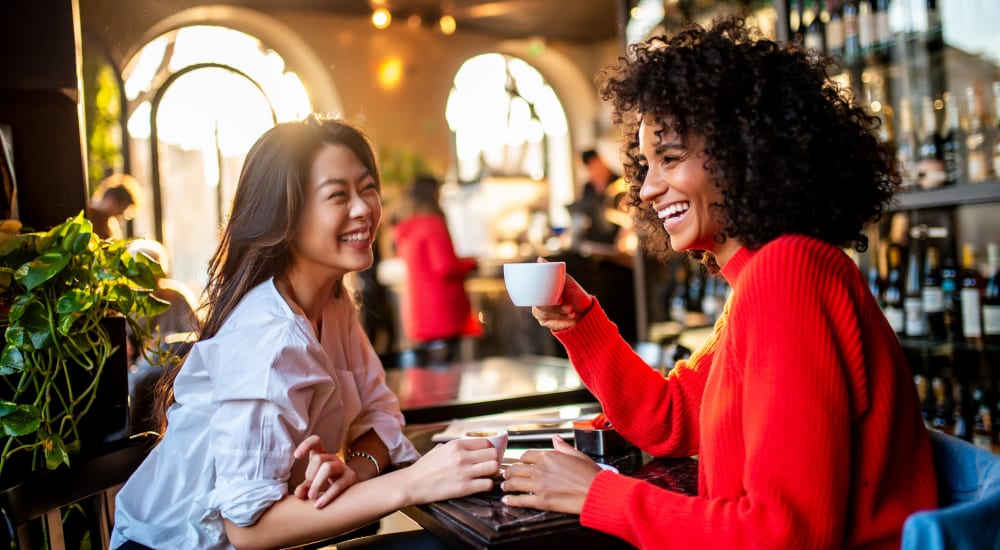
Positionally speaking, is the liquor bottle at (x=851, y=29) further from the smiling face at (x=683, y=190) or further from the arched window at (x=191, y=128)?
the arched window at (x=191, y=128)

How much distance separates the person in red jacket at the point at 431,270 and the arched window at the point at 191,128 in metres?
2.41

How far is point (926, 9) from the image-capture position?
278 cm

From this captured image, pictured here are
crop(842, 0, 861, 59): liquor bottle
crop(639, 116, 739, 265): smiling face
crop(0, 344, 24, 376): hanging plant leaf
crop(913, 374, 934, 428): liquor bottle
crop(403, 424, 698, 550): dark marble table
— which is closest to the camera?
crop(403, 424, 698, 550): dark marble table

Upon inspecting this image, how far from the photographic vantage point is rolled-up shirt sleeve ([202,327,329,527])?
1.24 meters

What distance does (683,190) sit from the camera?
1.23 m

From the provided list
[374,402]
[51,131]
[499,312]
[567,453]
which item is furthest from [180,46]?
[567,453]

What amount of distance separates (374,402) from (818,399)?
997mm

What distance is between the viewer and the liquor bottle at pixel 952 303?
2.71m

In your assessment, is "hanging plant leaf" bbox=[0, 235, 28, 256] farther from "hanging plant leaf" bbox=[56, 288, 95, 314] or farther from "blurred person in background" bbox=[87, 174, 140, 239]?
"blurred person in background" bbox=[87, 174, 140, 239]

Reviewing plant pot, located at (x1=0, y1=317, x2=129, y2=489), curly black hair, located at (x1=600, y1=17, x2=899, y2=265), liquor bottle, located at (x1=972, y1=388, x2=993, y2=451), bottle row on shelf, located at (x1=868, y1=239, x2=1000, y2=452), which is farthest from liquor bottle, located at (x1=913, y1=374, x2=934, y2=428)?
plant pot, located at (x1=0, y1=317, x2=129, y2=489)

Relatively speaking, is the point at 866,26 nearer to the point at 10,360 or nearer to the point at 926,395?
the point at 926,395

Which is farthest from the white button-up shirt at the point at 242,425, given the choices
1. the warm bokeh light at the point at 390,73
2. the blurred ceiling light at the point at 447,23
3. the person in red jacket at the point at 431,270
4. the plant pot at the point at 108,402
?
the blurred ceiling light at the point at 447,23

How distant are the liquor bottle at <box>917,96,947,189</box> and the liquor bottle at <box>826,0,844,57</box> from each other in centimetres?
35

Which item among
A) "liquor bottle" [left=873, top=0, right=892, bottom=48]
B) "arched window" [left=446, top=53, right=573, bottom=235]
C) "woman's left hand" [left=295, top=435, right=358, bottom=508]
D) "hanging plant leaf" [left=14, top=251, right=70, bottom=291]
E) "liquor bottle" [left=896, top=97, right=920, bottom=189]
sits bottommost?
"woman's left hand" [left=295, top=435, right=358, bottom=508]
